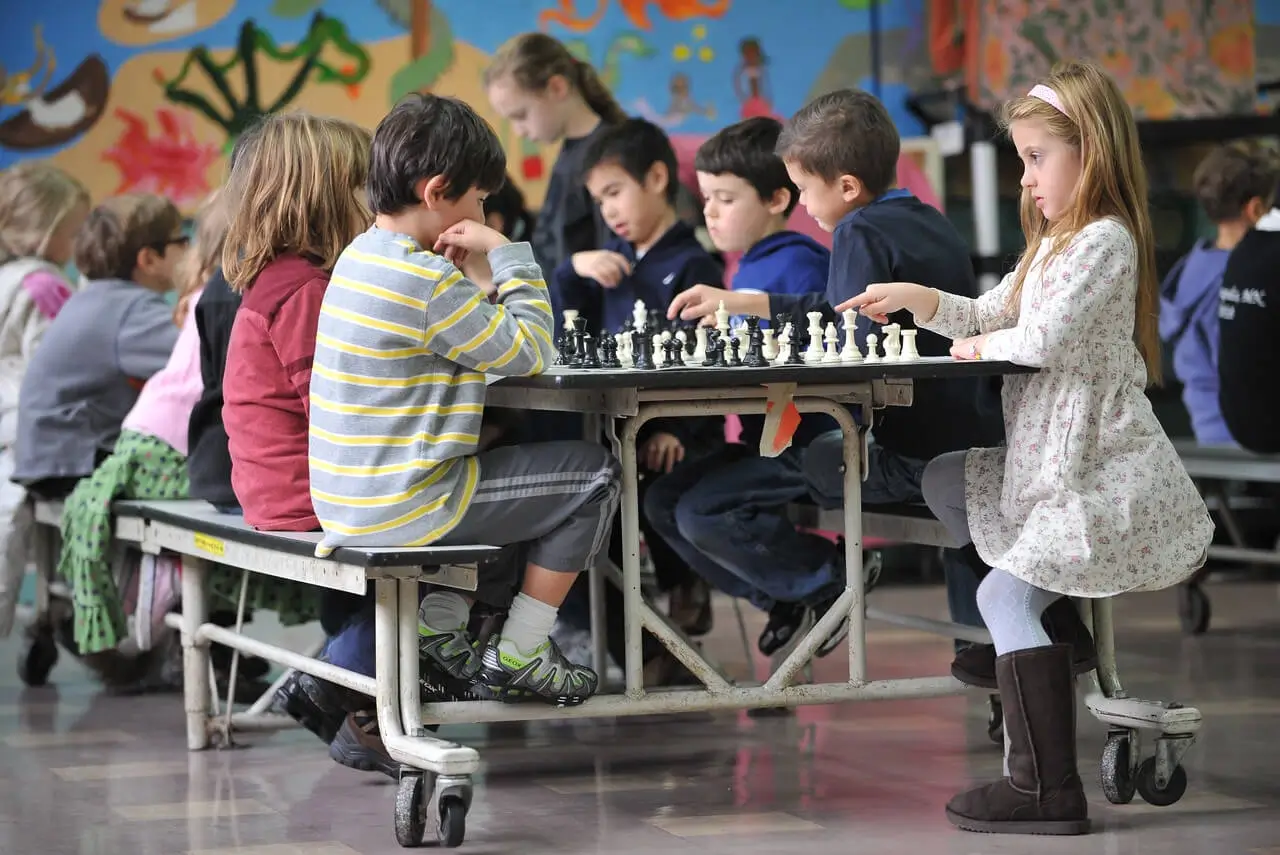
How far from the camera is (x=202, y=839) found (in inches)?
123

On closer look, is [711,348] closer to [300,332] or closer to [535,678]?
[535,678]

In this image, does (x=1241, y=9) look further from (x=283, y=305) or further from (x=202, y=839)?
(x=202, y=839)

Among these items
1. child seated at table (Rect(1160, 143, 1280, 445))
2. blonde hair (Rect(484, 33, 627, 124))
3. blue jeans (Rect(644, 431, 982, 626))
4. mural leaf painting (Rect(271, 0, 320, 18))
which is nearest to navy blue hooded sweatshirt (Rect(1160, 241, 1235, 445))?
child seated at table (Rect(1160, 143, 1280, 445))

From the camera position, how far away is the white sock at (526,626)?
316cm

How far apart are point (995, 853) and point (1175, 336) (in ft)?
14.3

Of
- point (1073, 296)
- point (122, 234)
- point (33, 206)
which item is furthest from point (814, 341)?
point (33, 206)

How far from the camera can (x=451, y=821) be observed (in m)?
2.99

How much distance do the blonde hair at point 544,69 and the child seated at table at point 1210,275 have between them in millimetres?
2286

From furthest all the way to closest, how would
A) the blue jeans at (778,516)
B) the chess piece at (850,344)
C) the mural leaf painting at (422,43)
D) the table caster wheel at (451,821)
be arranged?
the mural leaf painting at (422,43), the blue jeans at (778,516), the chess piece at (850,344), the table caster wheel at (451,821)

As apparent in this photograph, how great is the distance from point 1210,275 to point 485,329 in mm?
4323

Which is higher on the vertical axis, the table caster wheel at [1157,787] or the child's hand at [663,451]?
the child's hand at [663,451]

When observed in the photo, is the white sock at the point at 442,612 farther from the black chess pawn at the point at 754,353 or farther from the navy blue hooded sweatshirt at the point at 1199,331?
the navy blue hooded sweatshirt at the point at 1199,331

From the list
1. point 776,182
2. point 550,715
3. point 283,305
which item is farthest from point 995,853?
point 776,182

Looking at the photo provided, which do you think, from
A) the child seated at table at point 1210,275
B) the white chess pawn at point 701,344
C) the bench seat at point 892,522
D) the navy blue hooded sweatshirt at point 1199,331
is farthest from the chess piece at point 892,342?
the navy blue hooded sweatshirt at point 1199,331
